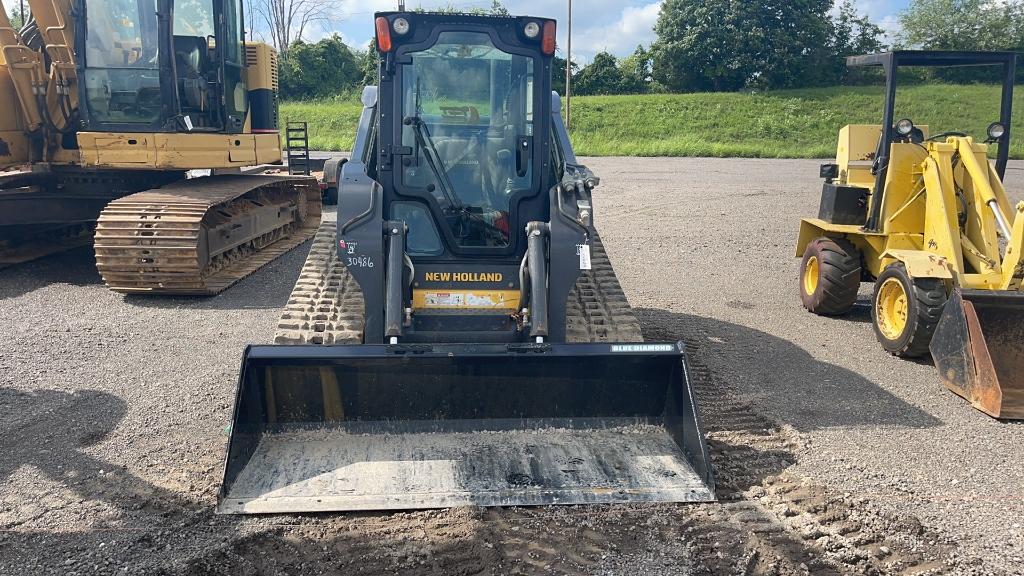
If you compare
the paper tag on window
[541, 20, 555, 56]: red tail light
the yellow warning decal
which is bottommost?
the yellow warning decal

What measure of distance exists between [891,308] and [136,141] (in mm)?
7630

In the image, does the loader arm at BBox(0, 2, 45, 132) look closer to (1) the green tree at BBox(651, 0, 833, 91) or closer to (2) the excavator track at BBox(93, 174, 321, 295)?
(2) the excavator track at BBox(93, 174, 321, 295)

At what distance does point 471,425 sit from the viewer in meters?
4.60

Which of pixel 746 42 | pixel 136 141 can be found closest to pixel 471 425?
pixel 136 141

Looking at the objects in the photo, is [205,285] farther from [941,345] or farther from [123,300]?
[941,345]

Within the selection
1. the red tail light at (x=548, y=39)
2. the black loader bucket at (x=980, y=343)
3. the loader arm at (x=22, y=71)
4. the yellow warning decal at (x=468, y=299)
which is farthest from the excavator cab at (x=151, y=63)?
the black loader bucket at (x=980, y=343)

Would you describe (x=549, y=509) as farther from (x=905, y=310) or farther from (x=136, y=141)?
(x=136, y=141)

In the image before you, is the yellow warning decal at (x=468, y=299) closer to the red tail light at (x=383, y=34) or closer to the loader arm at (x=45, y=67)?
the red tail light at (x=383, y=34)

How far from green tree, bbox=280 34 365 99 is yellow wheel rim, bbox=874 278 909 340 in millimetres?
39757

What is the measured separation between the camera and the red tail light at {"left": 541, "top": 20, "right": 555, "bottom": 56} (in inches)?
206

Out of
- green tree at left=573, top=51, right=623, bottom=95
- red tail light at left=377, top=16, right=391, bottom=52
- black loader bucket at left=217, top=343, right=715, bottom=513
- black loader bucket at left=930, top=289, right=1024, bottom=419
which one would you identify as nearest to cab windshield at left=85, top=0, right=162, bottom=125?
red tail light at left=377, top=16, right=391, bottom=52

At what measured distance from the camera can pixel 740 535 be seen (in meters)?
3.69

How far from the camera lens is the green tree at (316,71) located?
43938 millimetres

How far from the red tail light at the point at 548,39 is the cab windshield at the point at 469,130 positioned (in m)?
0.14
